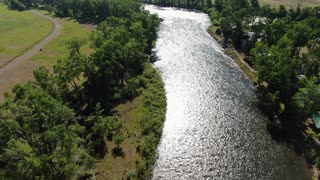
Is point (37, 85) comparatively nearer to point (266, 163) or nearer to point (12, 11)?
point (266, 163)

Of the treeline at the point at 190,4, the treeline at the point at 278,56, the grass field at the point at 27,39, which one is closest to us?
the treeline at the point at 278,56

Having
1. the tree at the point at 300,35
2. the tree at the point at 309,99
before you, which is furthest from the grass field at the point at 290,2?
the tree at the point at 309,99

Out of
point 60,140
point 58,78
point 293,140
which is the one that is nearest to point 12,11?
point 58,78

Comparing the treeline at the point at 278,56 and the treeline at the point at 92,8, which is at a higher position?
the treeline at the point at 92,8

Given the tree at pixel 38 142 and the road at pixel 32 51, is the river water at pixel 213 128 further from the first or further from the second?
the road at pixel 32 51

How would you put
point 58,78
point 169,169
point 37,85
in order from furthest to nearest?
point 58,78, point 37,85, point 169,169

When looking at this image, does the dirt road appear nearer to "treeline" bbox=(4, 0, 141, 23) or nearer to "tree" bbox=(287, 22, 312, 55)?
"treeline" bbox=(4, 0, 141, 23)

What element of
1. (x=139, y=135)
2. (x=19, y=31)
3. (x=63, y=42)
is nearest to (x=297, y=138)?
(x=139, y=135)

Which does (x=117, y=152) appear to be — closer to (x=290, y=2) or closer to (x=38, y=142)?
(x=38, y=142)
